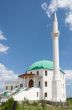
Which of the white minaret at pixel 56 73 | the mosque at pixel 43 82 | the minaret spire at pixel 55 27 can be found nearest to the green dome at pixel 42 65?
the mosque at pixel 43 82

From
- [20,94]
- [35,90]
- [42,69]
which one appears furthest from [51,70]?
[20,94]

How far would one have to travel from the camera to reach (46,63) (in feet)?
204

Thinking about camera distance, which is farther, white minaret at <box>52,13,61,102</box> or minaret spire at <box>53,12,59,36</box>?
minaret spire at <box>53,12,59,36</box>

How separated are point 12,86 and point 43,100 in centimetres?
1254

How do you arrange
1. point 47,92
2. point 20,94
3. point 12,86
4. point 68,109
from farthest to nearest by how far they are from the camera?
point 12,86 → point 47,92 → point 20,94 → point 68,109

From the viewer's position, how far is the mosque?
5697cm

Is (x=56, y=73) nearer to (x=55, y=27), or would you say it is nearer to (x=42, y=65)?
(x=42, y=65)

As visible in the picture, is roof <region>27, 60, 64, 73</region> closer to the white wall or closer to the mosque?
the mosque

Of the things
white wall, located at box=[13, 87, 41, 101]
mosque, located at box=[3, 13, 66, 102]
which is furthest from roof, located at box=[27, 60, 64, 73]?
white wall, located at box=[13, 87, 41, 101]

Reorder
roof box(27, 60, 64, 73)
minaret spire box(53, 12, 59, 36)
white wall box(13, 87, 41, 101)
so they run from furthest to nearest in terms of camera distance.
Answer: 1. roof box(27, 60, 64, 73)
2. minaret spire box(53, 12, 59, 36)
3. white wall box(13, 87, 41, 101)

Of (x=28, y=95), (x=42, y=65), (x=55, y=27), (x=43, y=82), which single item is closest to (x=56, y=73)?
(x=43, y=82)

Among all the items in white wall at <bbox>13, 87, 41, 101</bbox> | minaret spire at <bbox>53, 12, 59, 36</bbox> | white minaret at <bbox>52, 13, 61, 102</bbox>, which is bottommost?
white wall at <bbox>13, 87, 41, 101</bbox>

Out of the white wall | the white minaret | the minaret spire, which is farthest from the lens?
the minaret spire

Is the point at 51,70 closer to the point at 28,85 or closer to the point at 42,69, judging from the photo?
the point at 42,69
